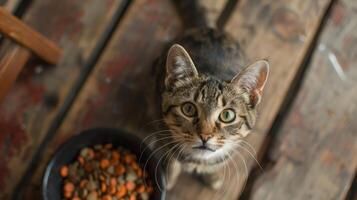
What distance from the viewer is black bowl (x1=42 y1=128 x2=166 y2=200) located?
111 cm

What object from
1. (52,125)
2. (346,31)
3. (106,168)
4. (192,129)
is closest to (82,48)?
(52,125)

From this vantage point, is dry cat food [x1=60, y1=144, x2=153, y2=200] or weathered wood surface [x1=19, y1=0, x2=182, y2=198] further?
weathered wood surface [x1=19, y1=0, x2=182, y2=198]

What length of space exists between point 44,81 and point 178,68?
554 millimetres

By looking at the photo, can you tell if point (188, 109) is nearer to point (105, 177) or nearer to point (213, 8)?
point (105, 177)

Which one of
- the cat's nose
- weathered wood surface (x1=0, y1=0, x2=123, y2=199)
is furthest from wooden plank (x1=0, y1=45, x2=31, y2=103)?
the cat's nose

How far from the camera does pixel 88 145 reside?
118cm

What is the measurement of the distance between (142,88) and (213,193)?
1.35 ft

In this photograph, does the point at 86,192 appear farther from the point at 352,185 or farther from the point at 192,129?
the point at 352,185

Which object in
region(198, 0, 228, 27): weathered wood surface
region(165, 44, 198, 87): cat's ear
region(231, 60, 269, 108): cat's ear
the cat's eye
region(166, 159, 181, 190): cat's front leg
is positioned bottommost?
region(166, 159, 181, 190): cat's front leg

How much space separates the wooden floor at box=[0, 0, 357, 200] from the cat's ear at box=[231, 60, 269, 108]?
0.32 meters

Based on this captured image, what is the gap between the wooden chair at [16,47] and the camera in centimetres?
110

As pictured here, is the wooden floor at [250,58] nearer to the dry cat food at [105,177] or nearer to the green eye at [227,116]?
the dry cat food at [105,177]

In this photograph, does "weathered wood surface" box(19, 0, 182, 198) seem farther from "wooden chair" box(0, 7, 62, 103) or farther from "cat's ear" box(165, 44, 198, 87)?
"cat's ear" box(165, 44, 198, 87)

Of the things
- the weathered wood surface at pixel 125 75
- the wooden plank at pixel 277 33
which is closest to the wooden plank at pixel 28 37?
the weathered wood surface at pixel 125 75
